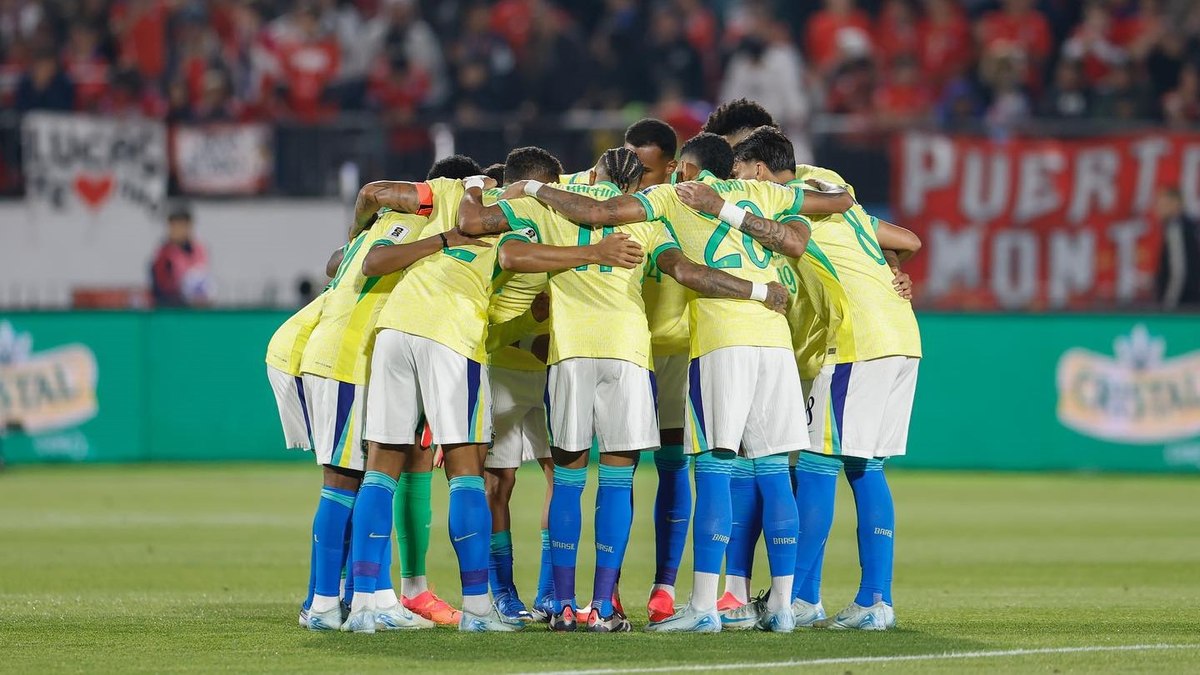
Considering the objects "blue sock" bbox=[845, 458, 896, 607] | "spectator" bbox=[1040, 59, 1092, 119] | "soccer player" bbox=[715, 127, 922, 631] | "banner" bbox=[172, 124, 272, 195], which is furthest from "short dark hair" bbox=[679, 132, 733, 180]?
"spectator" bbox=[1040, 59, 1092, 119]

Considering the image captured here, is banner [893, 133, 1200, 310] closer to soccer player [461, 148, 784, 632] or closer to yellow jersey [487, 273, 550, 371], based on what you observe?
yellow jersey [487, 273, 550, 371]

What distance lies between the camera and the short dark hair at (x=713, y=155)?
9.51 m

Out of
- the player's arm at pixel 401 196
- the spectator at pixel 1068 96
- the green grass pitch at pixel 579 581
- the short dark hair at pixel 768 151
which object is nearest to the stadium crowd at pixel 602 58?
the spectator at pixel 1068 96

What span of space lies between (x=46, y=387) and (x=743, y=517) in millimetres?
12452

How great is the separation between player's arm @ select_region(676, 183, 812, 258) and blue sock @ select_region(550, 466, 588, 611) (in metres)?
1.43

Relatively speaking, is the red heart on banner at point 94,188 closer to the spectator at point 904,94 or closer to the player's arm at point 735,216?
the spectator at point 904,94

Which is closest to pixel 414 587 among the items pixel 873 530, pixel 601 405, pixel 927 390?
pixel 601 405

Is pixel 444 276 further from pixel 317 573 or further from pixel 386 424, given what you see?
pixel 317 573

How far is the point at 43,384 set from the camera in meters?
19.9

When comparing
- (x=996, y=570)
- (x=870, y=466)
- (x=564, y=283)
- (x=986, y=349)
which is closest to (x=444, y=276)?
(x=564, y=283)

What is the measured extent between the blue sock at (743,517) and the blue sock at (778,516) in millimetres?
264

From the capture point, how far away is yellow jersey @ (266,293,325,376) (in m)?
9.59

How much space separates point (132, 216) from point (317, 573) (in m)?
12.4

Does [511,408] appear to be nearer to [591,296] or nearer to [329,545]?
[591,296]
